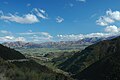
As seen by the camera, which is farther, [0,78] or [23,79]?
[23,79]

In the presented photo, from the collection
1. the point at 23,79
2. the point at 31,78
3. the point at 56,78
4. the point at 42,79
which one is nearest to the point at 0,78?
the point at 23,79

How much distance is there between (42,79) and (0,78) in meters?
63.2

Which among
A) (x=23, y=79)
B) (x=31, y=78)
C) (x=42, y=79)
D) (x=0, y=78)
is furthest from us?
(x=42, y=79)

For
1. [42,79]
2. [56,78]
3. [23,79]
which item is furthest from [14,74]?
[56,78]

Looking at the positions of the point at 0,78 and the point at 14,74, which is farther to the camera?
the point at 14,74

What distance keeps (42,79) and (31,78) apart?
19.6 m

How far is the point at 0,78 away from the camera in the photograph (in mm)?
122250

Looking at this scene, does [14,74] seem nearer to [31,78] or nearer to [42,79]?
[31,78]

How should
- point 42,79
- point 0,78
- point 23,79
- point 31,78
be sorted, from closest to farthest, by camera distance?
1. point 0,78
2. point 23,79
3. point 31,78
4. point 42,79

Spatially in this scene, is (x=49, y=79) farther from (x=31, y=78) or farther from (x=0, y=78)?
(x=0, y=78)

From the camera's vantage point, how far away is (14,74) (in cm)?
15600

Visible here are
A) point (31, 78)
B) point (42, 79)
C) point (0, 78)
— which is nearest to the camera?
point (0, 78)

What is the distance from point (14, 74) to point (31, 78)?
12856 mm

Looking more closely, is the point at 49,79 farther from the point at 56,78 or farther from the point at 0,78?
the point at 0,78
